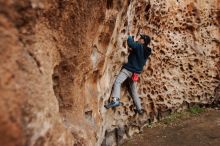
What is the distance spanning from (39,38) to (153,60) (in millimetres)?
5776

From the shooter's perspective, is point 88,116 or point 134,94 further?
point 134,94

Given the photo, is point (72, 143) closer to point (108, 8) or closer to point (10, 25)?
point (10, 25)

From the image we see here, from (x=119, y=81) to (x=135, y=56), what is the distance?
22.5 inches

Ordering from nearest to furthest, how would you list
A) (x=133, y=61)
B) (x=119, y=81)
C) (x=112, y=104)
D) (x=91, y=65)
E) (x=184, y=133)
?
(x=91, y=65) → (x=112, y=104) → (x=119, y=81) → (x=133, y=61) → (x=184, y=133)

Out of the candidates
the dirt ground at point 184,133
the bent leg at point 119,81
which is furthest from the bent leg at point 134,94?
the dirt ground at point 184,133

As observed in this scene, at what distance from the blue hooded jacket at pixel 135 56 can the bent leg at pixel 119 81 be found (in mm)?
106

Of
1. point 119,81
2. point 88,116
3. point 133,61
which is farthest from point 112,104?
point 88,116

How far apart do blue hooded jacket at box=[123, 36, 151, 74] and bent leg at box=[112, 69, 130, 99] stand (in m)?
0.11

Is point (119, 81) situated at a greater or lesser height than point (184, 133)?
greater

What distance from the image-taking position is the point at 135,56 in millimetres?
8086

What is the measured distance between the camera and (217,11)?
10750mm

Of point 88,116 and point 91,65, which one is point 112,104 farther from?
point 91,65

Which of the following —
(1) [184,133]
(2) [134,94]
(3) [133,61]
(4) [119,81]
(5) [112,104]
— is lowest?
(1) [184,133]

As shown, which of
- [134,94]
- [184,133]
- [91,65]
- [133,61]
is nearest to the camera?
[91,65]
